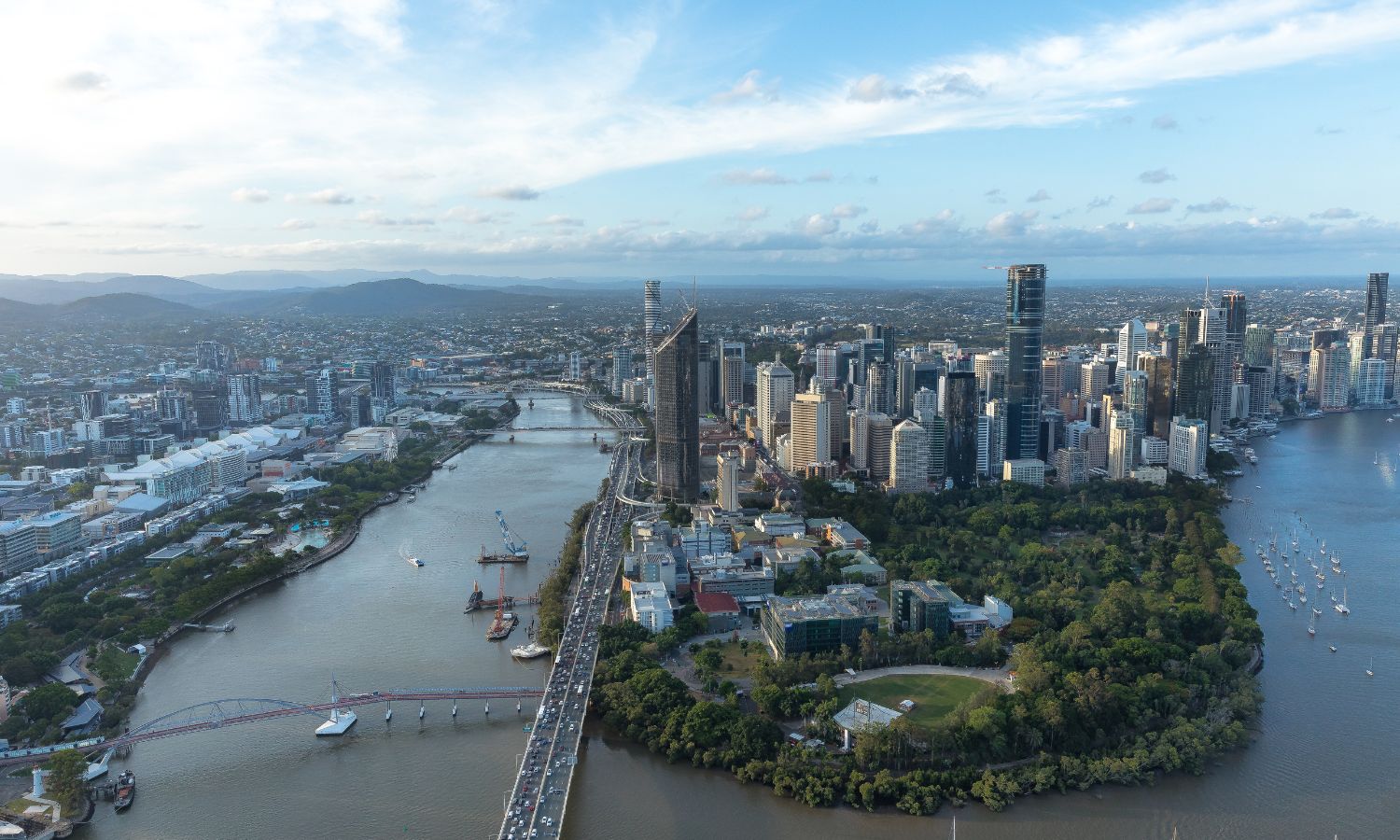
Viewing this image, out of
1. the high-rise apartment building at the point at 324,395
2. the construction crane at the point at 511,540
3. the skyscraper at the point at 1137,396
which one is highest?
the skyscraper at the point at 1137,396

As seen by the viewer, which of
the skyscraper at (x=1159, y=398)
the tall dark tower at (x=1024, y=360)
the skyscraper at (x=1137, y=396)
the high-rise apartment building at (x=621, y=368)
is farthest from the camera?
the high-rise apartment building at (x=621, y=368)

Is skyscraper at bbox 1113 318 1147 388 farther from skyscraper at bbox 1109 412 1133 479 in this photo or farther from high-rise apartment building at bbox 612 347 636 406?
high-rise apartment building at bbox 612 347 636 406

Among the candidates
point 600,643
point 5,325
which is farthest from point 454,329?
point 600,643

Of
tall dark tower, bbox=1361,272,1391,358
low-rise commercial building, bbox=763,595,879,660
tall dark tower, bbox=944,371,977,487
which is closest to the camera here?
low-rise commercial building, bbox=763,595,879,660

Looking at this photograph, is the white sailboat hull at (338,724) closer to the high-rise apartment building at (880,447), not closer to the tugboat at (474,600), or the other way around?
the tugboat at (474,600)

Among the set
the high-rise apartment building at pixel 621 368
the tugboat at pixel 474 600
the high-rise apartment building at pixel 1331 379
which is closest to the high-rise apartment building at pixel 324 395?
the high-rise apartment building at pixel 621 368

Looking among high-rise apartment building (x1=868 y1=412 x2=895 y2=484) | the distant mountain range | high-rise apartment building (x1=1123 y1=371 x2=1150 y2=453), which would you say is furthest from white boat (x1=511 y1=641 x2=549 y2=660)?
the distant mountain range
